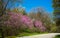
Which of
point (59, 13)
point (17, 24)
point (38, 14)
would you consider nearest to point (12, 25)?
point (17, 24)

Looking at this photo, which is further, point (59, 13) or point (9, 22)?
point (59, 13)

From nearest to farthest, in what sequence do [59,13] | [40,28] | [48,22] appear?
1. [59,13]
2. [40,28]
3. [48,22]

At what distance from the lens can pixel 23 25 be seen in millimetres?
27219

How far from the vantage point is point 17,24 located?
2580 centimetres

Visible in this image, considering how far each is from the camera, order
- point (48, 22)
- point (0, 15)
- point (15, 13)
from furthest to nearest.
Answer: point (48, 22), point (15, 13), point (0, 15)

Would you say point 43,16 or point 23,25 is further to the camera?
point 43,16

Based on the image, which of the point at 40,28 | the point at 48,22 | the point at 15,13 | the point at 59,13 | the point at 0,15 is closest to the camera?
the point at 0,15

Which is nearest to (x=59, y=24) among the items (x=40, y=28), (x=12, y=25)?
(x=12, y=25)

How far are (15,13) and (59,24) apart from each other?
1268 cm

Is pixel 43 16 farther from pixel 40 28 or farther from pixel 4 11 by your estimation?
pixel 4 11

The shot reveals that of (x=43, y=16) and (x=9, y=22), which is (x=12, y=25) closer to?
(x=9, y=22)

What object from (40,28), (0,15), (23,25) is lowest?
(40,28)

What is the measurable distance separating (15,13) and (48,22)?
3798 cm

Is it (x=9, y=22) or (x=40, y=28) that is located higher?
(x=9, y=22)
